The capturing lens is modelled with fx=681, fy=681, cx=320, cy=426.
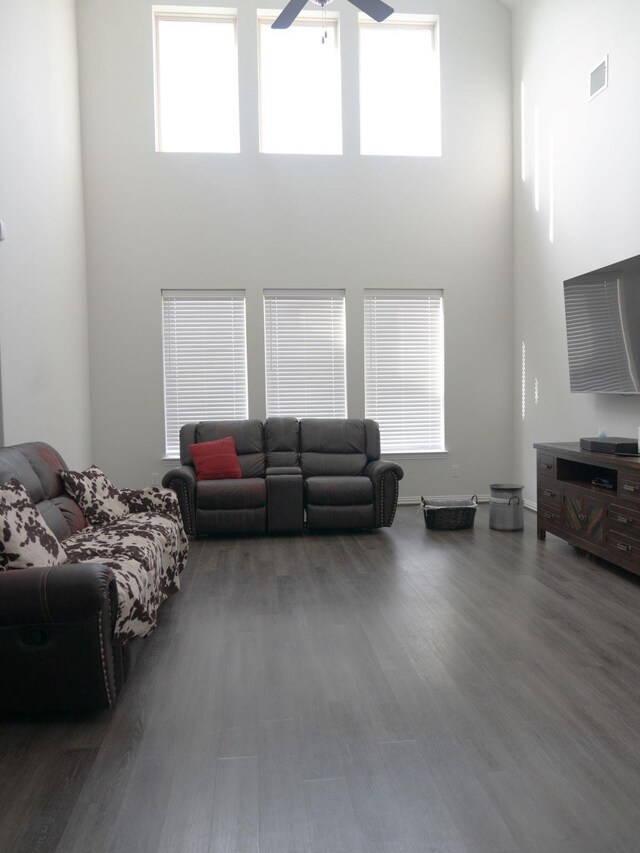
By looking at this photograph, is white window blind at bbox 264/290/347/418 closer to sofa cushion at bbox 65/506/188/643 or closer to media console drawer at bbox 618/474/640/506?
sofa cushion at bbox 65/506/188/643

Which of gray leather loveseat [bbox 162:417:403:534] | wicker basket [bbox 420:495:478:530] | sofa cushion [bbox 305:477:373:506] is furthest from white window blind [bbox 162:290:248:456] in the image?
wicker basket [bbox 420:495:478:530]

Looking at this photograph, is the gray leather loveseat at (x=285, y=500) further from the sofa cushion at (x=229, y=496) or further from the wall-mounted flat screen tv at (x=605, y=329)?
the wall-mounted flat screen tv at (x=605, y=329)

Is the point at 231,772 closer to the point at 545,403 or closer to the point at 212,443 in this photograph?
the point at 212,443

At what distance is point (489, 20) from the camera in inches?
285

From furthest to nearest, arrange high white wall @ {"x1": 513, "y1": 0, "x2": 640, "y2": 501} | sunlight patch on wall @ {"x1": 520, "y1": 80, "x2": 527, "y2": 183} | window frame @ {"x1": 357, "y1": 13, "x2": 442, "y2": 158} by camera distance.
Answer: window frame @ {"x1": 357, "y1": 13, "x2": 442, "y2": 158}
sunlight patch on wall @ {"x1": 520, "y1": 80, "x2": 527, "y2": 183}
high white wall @ {"x1": 513, "y1": 0, "x2": 640, "y2": 501}

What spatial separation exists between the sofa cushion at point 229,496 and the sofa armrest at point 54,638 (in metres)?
3.19

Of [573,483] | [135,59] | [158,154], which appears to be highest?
[135,59]

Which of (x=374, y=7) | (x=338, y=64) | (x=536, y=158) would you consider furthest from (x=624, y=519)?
(x=338, y=64)

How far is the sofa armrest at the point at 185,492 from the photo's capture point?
5.72 metres

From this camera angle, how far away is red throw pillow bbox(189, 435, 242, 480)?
6.05 m

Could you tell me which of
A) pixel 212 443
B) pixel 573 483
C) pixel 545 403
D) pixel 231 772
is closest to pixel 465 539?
pixel 573 483

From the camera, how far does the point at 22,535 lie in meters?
2.81

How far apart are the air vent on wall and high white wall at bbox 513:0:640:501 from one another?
6cm

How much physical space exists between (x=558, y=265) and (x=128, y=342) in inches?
168
